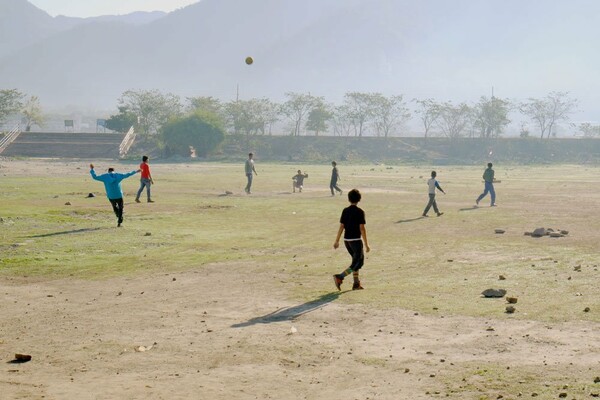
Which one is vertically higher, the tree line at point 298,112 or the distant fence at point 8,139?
the tree line at point 298,112

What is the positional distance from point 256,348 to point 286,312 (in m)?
2.29

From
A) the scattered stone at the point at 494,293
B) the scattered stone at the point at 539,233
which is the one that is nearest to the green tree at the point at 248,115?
the scattered stone at the point at 539,233

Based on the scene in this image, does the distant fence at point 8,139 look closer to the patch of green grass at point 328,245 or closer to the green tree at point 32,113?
the green tree at point 32,113

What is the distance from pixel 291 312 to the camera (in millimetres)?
13086

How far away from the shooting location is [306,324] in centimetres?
1223

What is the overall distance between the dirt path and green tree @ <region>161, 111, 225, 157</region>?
8636 cm

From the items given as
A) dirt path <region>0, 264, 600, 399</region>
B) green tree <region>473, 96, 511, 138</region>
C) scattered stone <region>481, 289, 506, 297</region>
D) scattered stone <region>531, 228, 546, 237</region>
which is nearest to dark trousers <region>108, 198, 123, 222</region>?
dirt path <region>0, 264, 600, 399</region>

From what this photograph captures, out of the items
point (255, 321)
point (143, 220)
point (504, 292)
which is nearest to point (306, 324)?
point (255, 321)

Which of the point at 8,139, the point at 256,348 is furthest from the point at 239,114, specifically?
the point at 256,348

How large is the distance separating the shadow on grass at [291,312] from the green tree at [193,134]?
8674 cm

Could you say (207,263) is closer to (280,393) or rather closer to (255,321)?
(255,321)

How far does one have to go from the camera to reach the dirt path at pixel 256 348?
30.1 feet

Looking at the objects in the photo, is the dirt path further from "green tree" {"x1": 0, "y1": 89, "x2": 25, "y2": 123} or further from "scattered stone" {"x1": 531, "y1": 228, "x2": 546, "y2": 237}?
"green tree" {"x1": 0, "y1": 89, "x2": 25, "y2": 123}

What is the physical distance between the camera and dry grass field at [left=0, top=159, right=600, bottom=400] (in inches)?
371
